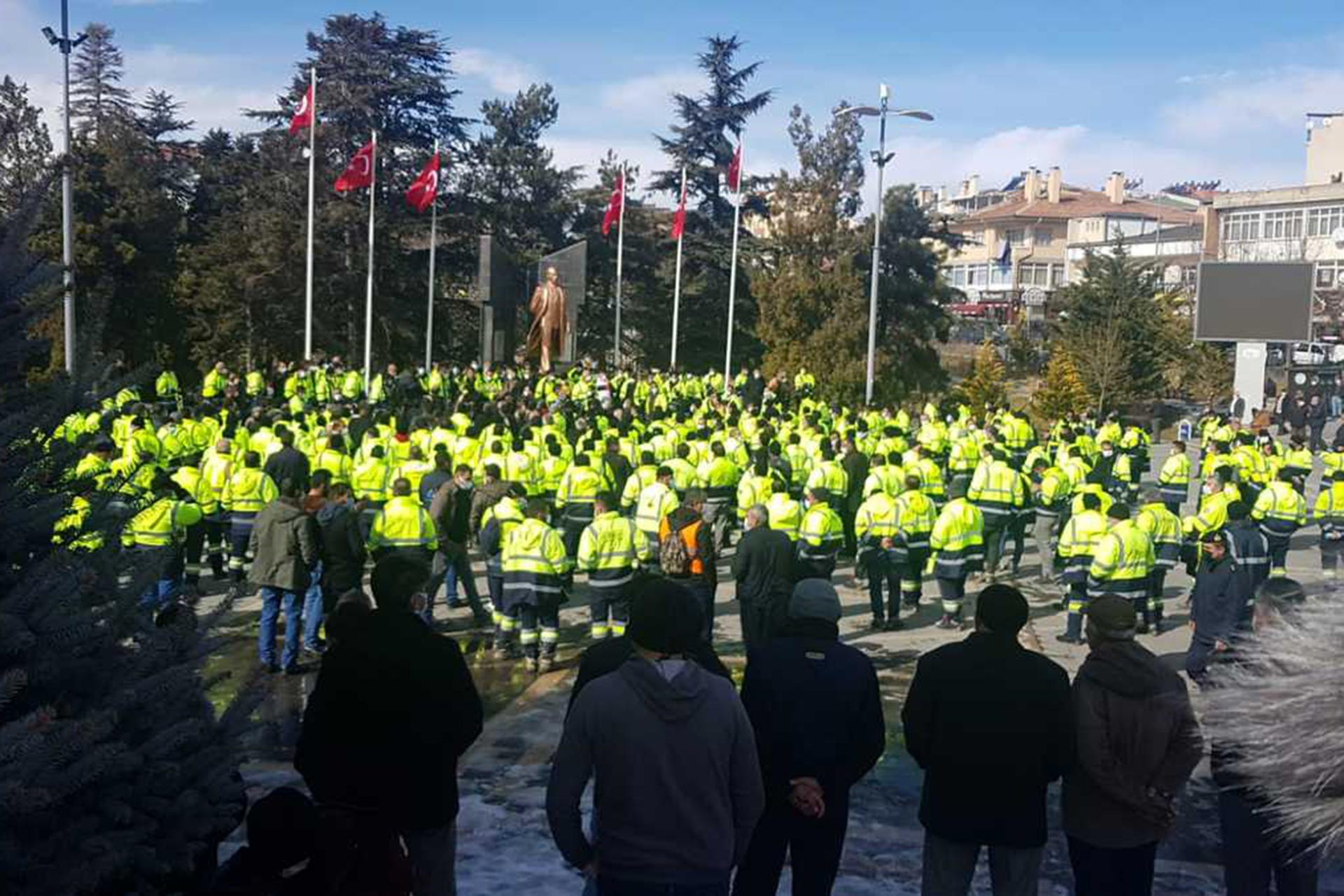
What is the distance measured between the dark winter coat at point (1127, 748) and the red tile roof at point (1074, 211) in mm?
99338

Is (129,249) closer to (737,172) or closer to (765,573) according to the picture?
(737,172)

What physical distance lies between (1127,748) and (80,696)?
3915mm

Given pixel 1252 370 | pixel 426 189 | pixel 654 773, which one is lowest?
pixel 654 773

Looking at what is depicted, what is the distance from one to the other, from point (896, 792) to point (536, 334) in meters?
40.6

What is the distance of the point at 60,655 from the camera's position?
334 centimetres

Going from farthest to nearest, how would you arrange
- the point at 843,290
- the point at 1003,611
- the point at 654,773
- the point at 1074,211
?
the point at 1074,211 → the point at 843,290 → the point at 1003,611 → the point at 654,773

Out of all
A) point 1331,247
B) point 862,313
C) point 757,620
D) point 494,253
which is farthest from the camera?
point 1331,247

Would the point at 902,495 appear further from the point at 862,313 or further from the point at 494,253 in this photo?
the point at 494,253

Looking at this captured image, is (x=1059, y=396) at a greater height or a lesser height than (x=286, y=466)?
greater

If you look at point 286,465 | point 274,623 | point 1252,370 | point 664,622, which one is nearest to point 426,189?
point 286,465

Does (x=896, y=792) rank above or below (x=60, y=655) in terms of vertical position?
below

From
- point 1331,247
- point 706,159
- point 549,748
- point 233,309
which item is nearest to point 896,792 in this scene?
point 549,748

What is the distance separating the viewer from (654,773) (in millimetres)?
4211

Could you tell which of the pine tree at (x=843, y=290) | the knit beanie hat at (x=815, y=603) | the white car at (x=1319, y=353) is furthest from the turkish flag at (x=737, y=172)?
the knit beanie hat at (x=815, y=603)
